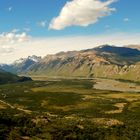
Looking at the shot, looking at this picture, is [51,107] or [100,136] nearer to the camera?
[100,136]

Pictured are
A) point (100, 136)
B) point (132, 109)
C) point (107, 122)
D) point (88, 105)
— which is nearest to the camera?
point (100, 136)

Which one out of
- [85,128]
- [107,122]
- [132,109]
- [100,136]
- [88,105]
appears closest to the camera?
[100,136]

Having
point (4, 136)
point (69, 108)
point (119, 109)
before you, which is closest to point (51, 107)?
point (69, 108)

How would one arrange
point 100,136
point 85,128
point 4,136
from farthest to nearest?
1. point 85,128
2. point 100,136
3. point 4,136

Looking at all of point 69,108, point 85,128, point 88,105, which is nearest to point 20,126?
point 85,128

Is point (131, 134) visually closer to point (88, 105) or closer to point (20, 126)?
point (20, 126)

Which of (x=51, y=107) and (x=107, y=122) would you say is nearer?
(x=107, y=122)

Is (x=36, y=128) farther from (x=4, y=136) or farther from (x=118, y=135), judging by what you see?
(x=118, y=135)

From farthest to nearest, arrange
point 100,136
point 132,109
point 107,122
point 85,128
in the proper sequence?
point 132,109, point 107,122, point 85,128, point 100,136
